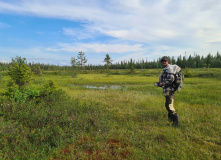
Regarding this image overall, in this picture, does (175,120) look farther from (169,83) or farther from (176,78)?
(176,78)

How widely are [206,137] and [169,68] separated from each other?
272 cm

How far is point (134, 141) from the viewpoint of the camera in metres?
3.81

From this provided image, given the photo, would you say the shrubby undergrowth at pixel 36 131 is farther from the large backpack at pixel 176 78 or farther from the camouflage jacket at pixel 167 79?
the large backpack at pixel 176 78

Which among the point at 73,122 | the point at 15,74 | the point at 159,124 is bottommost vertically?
the point at 159,124

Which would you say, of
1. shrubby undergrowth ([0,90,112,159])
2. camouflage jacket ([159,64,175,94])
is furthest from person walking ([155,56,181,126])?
shrubby undergrowth ([0,90,112,159])

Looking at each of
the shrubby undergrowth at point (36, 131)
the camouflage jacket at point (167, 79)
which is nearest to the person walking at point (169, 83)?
the camouflage jacket at point (167, 79)

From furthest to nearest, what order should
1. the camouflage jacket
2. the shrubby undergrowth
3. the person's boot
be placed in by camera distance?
1. the person's boot
2. the camouflage jacket
3. the shrubby undergrowth

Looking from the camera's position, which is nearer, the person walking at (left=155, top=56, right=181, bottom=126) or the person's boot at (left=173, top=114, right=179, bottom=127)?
the person walking at (left=155, top=56, right=181, bottom=126)

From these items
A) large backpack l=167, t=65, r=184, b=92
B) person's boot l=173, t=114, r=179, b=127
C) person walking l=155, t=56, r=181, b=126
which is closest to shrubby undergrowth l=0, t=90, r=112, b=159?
person walking l=155, t=56, r=181, b=126

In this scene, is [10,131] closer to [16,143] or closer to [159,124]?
[16,143]

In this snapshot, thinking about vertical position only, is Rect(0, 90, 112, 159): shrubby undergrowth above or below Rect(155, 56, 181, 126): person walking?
below

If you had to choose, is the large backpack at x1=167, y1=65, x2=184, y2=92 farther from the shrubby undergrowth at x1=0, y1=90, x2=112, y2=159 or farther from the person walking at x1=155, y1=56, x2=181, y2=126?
the shrubby undergrowth at x1=0, y1=90, x2=112, y2=159

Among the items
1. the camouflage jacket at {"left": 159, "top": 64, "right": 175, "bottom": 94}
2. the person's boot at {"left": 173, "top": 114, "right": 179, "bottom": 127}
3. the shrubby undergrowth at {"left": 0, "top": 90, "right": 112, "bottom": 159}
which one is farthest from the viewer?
the person's boot at {"left": 173, "top": 114, "right": 179, "bottom": 127}

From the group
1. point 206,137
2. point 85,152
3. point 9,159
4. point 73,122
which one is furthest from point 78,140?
point 206,137
